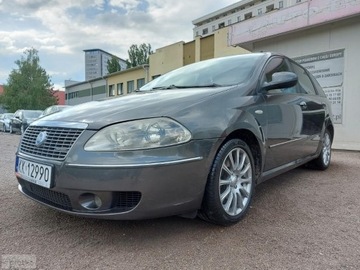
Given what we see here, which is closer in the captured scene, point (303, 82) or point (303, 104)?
point (303, 104)

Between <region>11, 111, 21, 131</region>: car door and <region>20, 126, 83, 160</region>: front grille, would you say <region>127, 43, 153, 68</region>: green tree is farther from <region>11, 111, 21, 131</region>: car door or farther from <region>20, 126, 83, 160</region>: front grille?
<region>20, 126, 83, 160</region>: front grille

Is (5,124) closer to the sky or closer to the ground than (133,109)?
closer to the ground

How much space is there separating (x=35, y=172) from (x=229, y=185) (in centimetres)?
151

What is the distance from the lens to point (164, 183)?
2145 millimetres

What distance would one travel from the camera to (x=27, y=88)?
38594mm

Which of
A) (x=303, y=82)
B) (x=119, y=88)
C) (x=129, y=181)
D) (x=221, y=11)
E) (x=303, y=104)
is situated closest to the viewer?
(x=129, y=181)

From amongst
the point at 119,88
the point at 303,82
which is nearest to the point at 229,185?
the point at 303,82

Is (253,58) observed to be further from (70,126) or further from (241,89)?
(70,126)

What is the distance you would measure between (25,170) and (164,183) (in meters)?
1.17

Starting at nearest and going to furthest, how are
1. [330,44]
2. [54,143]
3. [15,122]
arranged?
1. [54,143]
2. [330,44]
3. [15,122]

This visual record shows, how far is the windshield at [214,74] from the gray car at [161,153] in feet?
0.13

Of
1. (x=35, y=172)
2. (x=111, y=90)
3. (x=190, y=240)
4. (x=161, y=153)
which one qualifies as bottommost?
(x=190, y=240)

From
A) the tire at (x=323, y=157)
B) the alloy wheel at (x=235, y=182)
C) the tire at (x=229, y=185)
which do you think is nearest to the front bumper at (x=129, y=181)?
the tire at (x=229, y=185)

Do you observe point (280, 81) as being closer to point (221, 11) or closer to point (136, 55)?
point (136, 55)
